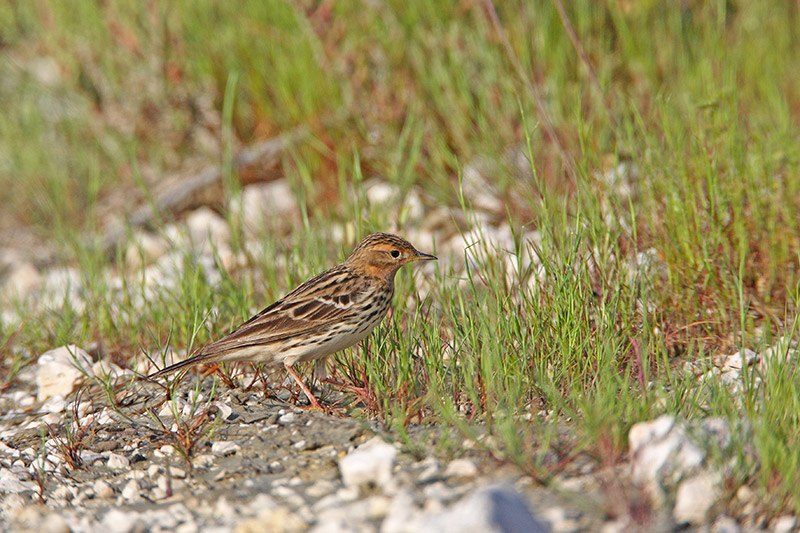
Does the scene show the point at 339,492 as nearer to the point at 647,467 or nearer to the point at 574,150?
the point at 647,467

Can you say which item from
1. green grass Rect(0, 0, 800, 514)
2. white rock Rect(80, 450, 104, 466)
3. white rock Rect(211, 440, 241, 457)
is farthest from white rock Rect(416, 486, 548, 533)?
white rock Rect(80, 450, 104, 466)

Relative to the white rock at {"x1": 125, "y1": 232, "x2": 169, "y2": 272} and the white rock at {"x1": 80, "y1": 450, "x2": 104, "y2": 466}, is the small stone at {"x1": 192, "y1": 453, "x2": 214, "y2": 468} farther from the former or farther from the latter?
the white rock at {"x1": 125, "y1": 232, "x2": 169, "y2": 272}

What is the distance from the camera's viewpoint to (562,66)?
23.9ft

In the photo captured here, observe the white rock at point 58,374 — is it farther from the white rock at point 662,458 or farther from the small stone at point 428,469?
the white rock at point 662,458

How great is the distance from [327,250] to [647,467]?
3.43m

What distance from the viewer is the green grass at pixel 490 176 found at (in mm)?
4031

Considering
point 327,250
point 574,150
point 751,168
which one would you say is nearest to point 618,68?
point 574,150

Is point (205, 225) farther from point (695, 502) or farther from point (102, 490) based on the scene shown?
point (695, 502)

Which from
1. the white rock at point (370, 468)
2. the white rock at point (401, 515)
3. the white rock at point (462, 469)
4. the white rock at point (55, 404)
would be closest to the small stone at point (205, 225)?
the white rock at point (55, 404)

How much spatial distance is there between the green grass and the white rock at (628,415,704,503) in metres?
0.13

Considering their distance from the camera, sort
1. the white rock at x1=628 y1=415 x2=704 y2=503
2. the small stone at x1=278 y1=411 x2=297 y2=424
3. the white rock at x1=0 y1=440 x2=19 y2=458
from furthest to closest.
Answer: the white rock at x1=0 y1=440 x2=19 y2=458 < the small stone at x1=278 y1=411 x2=297 y2=424 < the white rock at x1=628 y1=415 x2=704 y2=503

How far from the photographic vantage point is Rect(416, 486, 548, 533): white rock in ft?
8.84

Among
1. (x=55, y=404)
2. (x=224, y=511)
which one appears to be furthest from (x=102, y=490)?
(x=55, y=404)

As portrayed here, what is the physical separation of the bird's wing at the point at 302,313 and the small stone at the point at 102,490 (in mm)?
811
